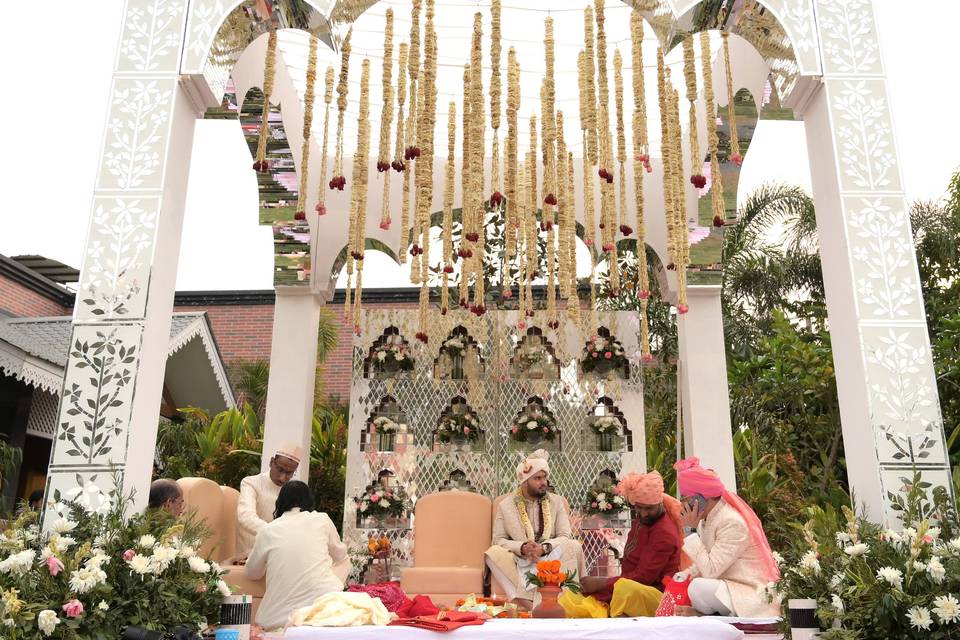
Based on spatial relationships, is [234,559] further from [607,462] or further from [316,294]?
[607,462]

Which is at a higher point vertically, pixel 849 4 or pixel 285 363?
pixel 849 4

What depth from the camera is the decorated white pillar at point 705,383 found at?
780 cm

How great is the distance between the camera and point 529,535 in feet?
21.9

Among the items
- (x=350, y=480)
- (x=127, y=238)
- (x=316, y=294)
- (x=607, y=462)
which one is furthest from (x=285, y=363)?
(x=127, y=238)

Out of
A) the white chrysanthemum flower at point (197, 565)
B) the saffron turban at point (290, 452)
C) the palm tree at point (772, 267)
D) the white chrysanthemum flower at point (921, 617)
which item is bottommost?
the white chrysanthemum flower at point (921, 617)

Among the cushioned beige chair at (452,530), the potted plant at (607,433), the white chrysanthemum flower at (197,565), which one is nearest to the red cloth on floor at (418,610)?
the white chrysanthemum flower at (197,565)

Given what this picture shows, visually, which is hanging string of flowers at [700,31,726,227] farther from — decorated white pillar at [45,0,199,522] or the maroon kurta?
decorated white pillar at [45,0,199,522]

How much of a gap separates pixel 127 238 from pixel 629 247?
6.53 meters

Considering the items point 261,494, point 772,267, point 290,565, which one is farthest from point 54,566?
point 772,267

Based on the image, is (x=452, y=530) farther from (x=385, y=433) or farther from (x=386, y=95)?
(x=386, y=95)

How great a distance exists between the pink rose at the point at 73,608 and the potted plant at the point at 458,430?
520 cm

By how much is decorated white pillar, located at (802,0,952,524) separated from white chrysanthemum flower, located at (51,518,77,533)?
365cm

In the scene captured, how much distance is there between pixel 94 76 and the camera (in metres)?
12.6

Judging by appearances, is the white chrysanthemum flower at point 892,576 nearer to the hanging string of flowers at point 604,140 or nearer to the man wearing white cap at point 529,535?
the hanging string of flowers at point 604,140
